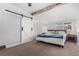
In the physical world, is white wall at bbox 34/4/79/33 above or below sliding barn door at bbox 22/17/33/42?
above

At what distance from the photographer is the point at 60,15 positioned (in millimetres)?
1986

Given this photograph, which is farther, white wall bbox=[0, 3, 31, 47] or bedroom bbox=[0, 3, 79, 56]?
white wall bbox=[0, 3, 31, 47]

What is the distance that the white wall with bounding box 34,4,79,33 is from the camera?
1.88 m

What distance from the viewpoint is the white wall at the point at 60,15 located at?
188 cm

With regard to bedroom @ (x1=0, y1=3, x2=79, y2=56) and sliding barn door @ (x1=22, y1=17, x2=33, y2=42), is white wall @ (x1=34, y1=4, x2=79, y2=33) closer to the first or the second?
bedroom @ (x1=0, y1=3, x2=79, y2=56)

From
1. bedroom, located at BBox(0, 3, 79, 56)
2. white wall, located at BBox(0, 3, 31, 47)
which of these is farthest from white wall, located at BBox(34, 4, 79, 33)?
white wall, located at BBox(0, 3, 31, 47)

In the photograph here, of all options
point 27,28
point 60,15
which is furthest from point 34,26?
point 60,15

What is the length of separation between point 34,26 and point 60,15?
668 mm

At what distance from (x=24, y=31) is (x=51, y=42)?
2.64ft

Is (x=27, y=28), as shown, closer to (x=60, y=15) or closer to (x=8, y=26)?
(x=8, y=26)

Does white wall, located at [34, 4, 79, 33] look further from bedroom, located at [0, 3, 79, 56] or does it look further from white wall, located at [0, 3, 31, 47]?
white wall, located at [0, 3, 31, 47]

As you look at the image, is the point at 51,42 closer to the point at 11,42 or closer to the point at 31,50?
the point at 31,50

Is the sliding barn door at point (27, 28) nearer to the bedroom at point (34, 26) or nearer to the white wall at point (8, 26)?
the bedroom at point (34, 26)

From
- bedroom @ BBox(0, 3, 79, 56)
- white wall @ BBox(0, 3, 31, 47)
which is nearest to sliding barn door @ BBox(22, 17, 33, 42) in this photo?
bedroom @ BBox(0, 3, 79, 56)
